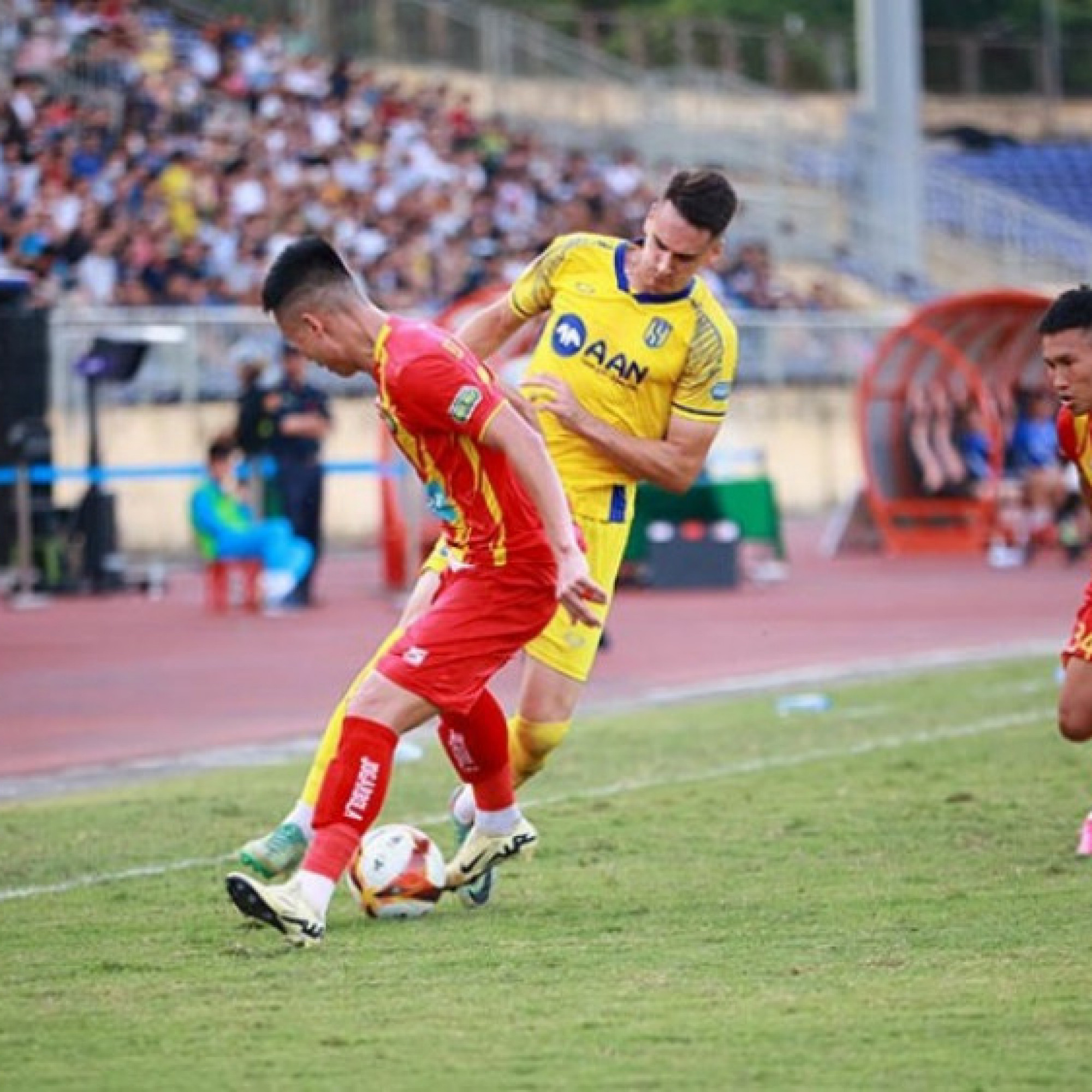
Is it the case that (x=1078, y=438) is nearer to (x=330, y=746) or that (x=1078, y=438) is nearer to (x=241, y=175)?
(x=330, y=746)

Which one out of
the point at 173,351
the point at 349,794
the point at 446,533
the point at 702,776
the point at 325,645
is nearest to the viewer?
the point at 349,794

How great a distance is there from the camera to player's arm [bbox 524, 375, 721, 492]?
9.70 m

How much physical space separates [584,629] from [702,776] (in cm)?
370

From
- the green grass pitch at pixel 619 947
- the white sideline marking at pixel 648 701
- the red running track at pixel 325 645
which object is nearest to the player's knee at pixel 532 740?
the green grass pitch at pixel 619 947

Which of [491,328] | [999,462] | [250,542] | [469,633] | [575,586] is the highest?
[491,328]

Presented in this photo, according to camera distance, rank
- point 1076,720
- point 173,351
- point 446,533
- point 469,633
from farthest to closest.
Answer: point 173,351 < point 1076,720 < point 446,533 < point 469,633

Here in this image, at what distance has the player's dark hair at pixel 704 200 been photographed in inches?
376

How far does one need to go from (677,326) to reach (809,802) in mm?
2843

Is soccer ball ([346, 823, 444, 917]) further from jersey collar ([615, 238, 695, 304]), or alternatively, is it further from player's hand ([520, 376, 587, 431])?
jersey collar ([615, 238, 695, 304])

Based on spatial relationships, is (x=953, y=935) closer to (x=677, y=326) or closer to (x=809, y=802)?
(x=677, y=326)

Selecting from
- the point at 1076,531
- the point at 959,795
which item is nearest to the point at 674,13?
the point at 1076,531

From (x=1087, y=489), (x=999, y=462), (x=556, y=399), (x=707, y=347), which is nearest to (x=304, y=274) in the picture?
(x=556, y=399)

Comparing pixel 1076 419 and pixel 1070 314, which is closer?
pixel 1070 314

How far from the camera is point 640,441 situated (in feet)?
32.2
